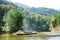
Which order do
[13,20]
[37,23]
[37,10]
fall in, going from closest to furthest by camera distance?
1. [13,20]
2. [37,23]
3. [37,10]

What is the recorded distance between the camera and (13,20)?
425 centimetres

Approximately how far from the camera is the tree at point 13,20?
4.16 m

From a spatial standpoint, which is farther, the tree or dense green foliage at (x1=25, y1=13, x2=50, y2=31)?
dense green foliage at (x1=25, y1=13, x2=50, y2=31)

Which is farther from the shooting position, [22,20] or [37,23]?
[37,23]

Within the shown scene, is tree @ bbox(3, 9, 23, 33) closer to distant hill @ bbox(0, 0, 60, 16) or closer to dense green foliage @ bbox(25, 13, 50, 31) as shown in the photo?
dense green foliage @ bbox(25, 13, 50, 31)

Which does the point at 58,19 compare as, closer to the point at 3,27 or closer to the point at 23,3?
the point at 23,3

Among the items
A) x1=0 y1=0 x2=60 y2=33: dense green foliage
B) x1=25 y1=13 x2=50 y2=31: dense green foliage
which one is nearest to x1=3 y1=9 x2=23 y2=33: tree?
x1=0 y1=0 x2=60 y2=33: dense green foliage

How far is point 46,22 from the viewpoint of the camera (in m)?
4.49

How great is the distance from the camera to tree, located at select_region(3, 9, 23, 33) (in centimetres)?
416

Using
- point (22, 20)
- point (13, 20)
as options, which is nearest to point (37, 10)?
point (22, 20)

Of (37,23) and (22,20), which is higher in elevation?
(22,20)

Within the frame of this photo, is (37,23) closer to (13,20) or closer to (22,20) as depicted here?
(22,20)

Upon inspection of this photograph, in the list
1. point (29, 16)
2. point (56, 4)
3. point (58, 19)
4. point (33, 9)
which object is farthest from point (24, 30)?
point (56, 4)

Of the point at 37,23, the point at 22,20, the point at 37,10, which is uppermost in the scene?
the point at 37,10
